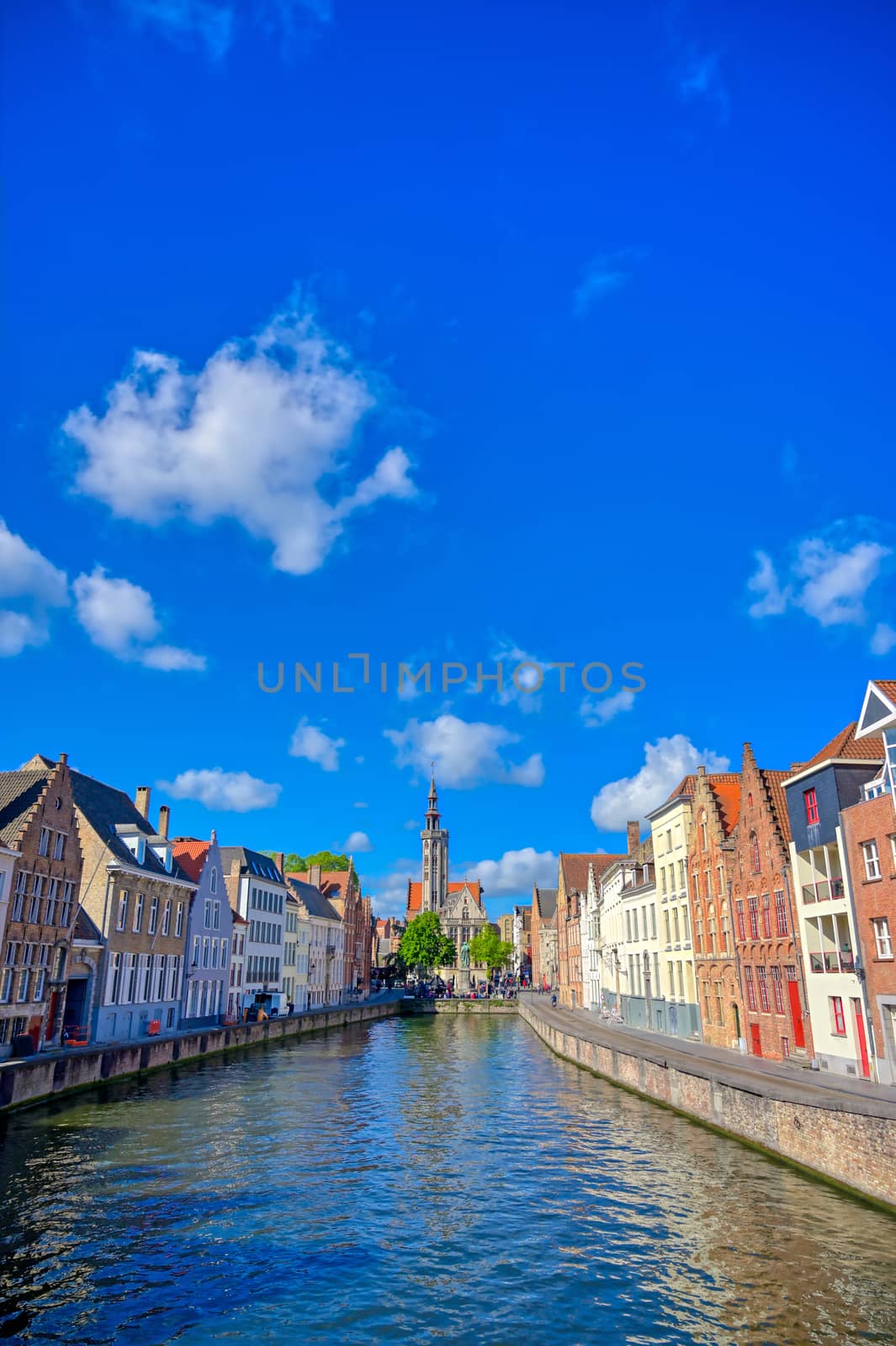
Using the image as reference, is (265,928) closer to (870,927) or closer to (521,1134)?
(521,1134)

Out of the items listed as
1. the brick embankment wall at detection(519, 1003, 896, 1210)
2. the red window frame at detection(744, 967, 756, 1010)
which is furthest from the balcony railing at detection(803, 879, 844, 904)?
the red window frame at detection(744, 967, 756, 1010)

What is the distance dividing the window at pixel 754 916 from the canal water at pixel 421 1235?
1104 centimetres

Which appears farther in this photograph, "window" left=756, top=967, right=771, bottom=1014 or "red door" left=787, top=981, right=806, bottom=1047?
"window" left=756, top=967, right=771, bottom=1014

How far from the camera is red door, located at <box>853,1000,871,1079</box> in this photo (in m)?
32.2

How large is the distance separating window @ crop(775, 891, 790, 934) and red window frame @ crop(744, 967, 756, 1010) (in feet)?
13.7

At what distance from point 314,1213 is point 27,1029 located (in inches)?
1098

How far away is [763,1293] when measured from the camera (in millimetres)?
17188

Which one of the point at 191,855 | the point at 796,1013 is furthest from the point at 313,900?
the point at 796,1013

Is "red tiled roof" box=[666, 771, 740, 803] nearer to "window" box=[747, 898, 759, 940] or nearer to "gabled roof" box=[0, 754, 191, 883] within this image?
"window" box=[747, 898, 759, 940]

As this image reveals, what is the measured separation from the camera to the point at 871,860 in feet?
107

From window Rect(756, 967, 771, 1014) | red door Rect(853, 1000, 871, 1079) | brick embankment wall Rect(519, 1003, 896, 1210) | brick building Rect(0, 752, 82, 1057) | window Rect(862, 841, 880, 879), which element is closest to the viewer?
brick embankment wall Rect(519, 1003, 896, 1210)

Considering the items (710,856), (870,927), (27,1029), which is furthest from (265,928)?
(870,927)

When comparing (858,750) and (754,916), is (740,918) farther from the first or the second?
(858,750)

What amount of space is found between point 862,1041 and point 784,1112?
7893 millimetres
